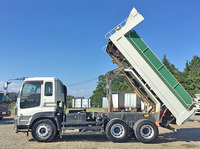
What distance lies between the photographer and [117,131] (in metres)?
8.28

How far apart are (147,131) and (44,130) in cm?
439

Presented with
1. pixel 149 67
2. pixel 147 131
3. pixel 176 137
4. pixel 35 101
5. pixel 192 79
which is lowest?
pixel 176 137

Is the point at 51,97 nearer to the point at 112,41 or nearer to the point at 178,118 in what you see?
the point at 112,41

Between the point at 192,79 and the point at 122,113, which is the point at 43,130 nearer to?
the point at 122,113

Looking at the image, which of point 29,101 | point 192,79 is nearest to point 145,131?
point 29,101

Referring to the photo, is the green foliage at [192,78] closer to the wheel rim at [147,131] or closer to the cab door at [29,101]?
the wheel rim at [147,131]

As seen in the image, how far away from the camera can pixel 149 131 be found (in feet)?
27.1

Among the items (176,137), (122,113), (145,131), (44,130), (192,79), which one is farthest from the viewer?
(192,79)

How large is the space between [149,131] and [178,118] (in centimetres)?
133

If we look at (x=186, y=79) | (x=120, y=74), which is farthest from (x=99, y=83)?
(x=120, y=74)

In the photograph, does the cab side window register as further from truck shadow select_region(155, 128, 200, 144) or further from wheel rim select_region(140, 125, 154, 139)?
truck shadow select_region(155, 128, 200, 144)

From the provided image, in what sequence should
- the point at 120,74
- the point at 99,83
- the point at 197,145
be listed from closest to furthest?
the point at 197,145
the point at 120,74
the point at 99,83

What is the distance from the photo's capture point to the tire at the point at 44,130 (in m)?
8.07

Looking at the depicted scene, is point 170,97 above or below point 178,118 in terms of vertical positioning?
above
